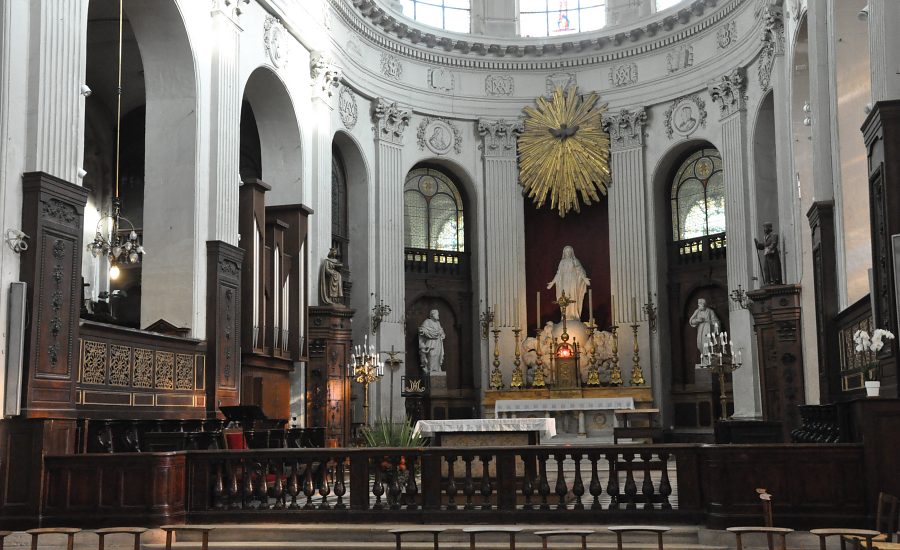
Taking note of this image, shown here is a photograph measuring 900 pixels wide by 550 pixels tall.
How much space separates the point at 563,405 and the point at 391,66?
9.13 meters

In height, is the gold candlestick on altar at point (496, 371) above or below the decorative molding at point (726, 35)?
below

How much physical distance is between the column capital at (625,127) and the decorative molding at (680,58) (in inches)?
48.7

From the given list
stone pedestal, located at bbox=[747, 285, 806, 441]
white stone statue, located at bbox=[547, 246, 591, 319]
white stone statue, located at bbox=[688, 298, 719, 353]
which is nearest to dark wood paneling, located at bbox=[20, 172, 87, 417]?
stone pedestal, located at bbox=[747, 285, 806, 441]

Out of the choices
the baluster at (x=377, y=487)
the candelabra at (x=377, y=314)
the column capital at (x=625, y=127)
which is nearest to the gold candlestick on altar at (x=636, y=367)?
the column capital at (x=625, y=127)

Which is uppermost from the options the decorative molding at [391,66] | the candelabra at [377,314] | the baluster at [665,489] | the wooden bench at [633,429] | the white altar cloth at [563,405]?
the decorative molding at [391,66]

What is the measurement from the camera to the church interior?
951cm

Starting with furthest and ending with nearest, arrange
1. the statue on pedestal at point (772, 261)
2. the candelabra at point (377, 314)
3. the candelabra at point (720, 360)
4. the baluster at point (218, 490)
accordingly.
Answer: the candelabra at point (377, 314), the statue on pedestal at point (772, 261), the candelabra at point (720, 360), the baluster at point (218, 490)

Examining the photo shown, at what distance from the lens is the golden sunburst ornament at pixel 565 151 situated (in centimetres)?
2559

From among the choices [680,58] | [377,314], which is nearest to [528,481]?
[377,314]

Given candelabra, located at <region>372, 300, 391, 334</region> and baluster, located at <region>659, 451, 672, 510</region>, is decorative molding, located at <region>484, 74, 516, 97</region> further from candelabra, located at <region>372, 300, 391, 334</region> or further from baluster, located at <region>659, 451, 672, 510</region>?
baluster, located at <region>659, 451, 672, 510</region>

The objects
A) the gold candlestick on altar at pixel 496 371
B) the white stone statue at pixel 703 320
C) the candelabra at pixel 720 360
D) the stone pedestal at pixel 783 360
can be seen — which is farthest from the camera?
the gold candlestick on altar at pixel 496 371

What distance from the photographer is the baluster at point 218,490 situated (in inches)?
390

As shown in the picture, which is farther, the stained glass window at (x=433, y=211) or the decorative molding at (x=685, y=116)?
the stained glass window at (x=433, y=211)

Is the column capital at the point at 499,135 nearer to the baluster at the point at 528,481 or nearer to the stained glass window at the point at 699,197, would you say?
the stained glass window at the point at 699,197
